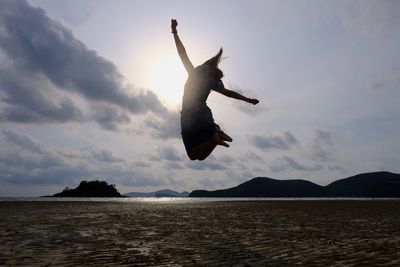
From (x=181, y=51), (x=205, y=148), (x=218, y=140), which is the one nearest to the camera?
(x=181, y=51)

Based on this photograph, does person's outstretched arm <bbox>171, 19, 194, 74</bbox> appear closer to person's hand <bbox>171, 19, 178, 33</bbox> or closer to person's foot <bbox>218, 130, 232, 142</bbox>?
person's hand <bbox>171, 19, 178, 33</bbox>

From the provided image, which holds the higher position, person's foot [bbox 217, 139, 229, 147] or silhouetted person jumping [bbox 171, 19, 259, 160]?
silhouetted person jumping [bbox 171, 19, 259, 160]

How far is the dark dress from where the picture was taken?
Result: 842cm

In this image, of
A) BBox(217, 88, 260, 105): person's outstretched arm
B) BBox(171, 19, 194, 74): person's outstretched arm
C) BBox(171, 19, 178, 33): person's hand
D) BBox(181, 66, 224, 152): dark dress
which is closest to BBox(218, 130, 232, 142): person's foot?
BBox(181, 66, 224, 152): dark dress

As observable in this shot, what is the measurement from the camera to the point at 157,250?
35.1 feet

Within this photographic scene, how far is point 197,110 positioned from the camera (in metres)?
8.52

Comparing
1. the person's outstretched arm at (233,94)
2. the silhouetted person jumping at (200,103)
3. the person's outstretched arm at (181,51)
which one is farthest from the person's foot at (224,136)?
the person's outstretched arm at (181,51)

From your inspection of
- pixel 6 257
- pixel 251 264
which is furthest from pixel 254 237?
pixel 6 257

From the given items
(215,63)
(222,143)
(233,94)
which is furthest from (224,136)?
(215,63)

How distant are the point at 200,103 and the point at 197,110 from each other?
17 centimetres

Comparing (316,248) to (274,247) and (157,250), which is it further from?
(157,250)

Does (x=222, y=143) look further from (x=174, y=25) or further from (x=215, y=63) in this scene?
(x=174, y=25)

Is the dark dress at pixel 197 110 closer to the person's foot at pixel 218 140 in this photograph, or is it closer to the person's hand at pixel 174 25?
the person's foot at pixel 218 140

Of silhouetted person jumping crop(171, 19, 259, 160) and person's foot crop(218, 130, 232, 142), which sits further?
person's foot crop(218, 130, 232, 142)
